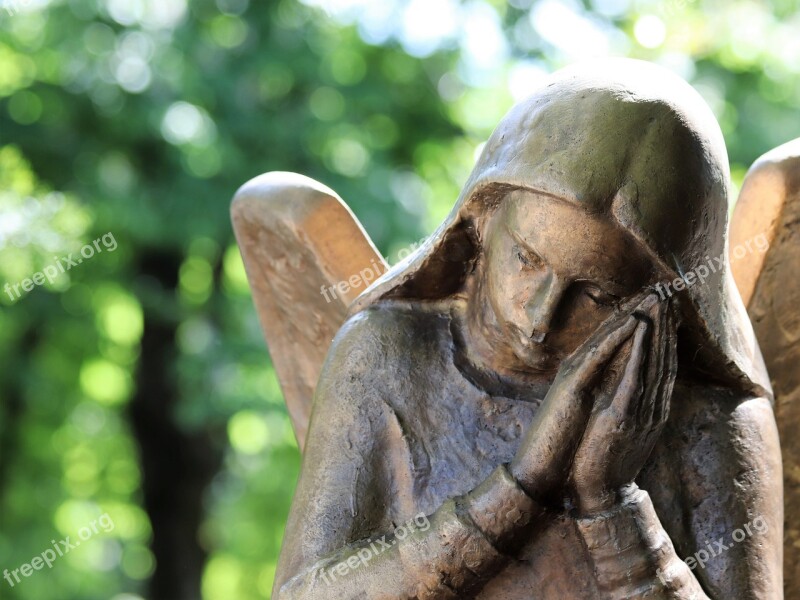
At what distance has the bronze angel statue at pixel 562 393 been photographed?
233 cm

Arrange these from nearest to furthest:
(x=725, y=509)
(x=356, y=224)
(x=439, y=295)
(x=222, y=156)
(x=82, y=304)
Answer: (x=725, y=509) → (x=439, y=295) → (x=356, y=224) → (x=222, y=156) → (x=82, y=304)

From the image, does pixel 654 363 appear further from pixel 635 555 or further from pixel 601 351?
pixel 635 555

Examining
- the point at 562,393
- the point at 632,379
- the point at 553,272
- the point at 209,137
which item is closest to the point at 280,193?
the point at 553,272

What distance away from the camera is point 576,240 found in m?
2.32

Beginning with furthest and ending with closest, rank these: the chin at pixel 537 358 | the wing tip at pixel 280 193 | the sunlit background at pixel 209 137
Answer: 1. the sunlit background at pixel 209 137
2. the wing tip at pixel 280 193
3. the chin at pixel 537 358

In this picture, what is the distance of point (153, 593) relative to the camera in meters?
8.98

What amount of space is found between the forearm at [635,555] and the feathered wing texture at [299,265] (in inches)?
48.3

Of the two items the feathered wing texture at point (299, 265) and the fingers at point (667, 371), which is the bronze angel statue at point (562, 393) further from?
the feathered wing texture at point (299, 265)

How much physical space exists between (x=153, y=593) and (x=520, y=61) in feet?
16.6

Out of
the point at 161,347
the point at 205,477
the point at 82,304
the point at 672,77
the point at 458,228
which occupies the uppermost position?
the point at 672,77

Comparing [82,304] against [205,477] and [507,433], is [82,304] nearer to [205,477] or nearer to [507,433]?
[205,477]

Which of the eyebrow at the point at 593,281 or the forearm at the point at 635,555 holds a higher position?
the eyebrow at the point at 593,281

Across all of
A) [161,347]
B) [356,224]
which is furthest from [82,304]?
[356,224]

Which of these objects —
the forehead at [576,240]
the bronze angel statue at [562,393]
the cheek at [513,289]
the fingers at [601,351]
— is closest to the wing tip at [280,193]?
the bronze angel statue at [562,393]
